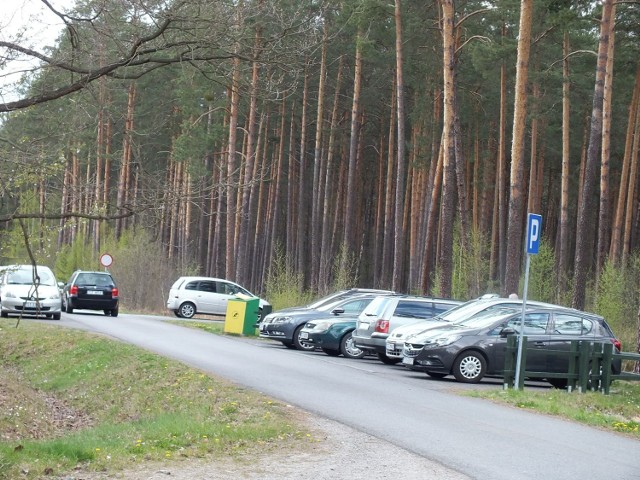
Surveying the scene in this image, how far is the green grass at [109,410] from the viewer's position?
34.3 ft

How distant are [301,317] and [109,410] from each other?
1126 cm

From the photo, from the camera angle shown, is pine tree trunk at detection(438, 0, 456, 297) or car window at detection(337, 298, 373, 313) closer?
car window at detection(337, 298, 373, 313)

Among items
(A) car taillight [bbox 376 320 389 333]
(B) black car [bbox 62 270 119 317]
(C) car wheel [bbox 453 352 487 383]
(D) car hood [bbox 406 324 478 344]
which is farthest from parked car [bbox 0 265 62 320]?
(C) car wheel [bbox 453 352 487 383]

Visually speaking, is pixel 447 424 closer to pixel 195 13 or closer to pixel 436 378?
pixel 195 13

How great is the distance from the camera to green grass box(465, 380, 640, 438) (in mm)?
15289

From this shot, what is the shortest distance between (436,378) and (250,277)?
5019cm

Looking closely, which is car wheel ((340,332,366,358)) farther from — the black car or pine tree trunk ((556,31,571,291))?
pine tree trunk ((556,31,571,291))

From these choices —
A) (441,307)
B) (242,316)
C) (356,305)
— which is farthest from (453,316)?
(242,316)

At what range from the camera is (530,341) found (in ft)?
69.2

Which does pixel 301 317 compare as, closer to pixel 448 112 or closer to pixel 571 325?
pixel 448 112

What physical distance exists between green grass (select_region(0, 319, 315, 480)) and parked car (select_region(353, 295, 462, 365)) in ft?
18.6

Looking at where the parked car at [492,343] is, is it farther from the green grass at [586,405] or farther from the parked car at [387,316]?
the parked car at [387,316]

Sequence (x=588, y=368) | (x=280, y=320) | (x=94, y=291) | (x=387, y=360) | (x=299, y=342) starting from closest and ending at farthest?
(x=588, y=368)
(x=387, y=360)
(x=299, y=342)
(x=280, y=320)
(x=94, y=291)

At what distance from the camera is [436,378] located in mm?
22016
